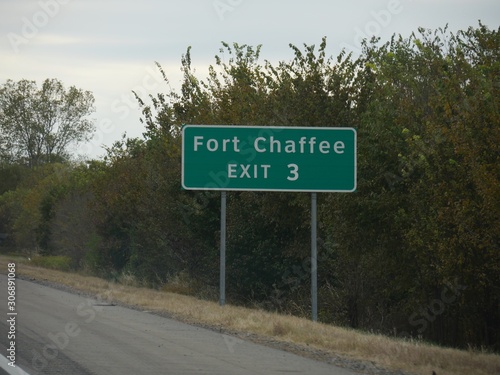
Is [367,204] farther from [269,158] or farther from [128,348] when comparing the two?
[128,348]

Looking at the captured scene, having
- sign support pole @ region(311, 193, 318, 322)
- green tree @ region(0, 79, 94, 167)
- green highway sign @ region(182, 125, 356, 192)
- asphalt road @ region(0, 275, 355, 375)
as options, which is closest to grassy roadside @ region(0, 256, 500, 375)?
asphalt road @ region(0, 275, 355, 375)

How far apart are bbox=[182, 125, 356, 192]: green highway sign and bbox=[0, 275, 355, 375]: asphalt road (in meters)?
4.21

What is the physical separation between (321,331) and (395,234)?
713 cm

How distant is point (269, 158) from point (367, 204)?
3.06 metres

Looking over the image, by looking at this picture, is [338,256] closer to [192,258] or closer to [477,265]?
[477,265]

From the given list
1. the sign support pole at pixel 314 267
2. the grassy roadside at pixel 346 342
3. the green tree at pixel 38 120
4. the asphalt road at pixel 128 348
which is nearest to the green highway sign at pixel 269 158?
the sign support pole at pixel 314 267

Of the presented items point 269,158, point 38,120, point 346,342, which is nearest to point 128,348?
point 346,342

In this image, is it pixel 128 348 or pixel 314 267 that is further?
pixel 314 267

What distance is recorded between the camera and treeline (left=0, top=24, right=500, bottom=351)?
20078 millimetres

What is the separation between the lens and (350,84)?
28281mm

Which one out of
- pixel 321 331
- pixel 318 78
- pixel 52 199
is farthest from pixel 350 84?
pixel 52 199

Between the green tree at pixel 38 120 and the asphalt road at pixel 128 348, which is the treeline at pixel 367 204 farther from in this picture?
the green tree at pixel 38 120

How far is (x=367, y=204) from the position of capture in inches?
910

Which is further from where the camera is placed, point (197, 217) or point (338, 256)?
point (197, 217)
